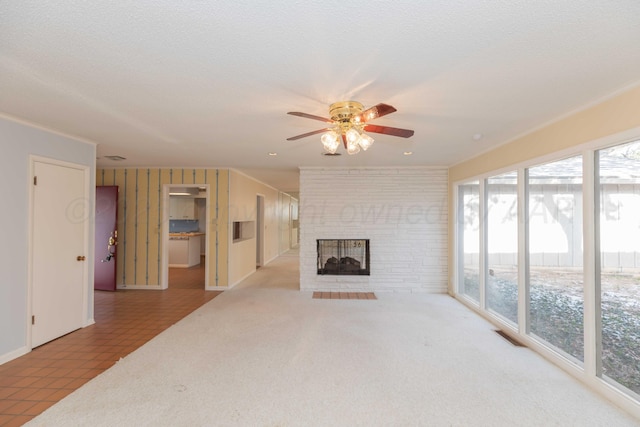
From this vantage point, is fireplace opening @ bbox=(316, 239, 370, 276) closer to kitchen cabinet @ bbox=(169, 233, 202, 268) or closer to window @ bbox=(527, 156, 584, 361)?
window @ bbox=(527, 156, 584, 361)

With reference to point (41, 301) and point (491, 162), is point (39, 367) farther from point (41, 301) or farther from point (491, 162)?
point (491, 162)

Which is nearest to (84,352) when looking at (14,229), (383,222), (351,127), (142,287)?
(14,229)

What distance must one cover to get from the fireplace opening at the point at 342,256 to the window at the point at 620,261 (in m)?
3.57

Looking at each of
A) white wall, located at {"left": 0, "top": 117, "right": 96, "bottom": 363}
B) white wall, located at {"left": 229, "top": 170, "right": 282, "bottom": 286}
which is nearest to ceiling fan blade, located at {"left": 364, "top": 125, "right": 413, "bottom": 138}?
white wall, located at {"left": 0, "top": 117, "right": 96, "bottom": 363}

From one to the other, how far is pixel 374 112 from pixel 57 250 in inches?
146

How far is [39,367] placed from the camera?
2.80m

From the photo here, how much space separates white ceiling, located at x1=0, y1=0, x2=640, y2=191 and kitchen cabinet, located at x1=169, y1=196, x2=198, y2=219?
6470 millimetres

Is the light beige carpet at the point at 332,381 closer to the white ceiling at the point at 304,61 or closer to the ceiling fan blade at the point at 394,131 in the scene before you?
the ceiling fan blade at the point at 394,131

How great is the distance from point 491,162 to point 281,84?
10.5 feet

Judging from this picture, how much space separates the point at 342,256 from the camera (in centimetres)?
582

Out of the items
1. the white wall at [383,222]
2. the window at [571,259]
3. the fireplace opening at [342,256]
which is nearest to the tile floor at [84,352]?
the fireplace opening at [342,256]

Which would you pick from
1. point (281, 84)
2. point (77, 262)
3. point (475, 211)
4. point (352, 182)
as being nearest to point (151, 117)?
point (281, 84)

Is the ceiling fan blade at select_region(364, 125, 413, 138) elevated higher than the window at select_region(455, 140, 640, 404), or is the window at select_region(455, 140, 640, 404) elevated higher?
the ceiling fan blade at select_region(364, 125, 413, 138)

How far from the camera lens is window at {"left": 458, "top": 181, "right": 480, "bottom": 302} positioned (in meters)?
4.64
